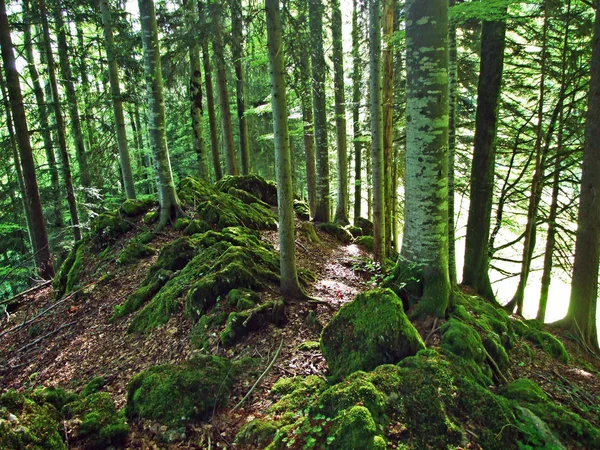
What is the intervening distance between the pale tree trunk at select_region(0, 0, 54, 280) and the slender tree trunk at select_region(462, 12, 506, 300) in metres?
9.34

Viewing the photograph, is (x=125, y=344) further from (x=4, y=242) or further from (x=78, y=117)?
(x=4, y=242)

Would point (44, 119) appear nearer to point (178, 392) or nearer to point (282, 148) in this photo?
point (282, 148)

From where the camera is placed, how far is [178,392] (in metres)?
3.39

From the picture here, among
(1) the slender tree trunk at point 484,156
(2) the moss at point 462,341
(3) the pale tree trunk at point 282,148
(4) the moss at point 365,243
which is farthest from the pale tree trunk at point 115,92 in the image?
(2) the moss at point 462,341

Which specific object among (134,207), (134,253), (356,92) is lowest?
(134,253)

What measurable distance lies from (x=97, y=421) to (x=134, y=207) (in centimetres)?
705

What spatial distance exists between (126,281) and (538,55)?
10.5m

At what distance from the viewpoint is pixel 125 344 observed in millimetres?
5465

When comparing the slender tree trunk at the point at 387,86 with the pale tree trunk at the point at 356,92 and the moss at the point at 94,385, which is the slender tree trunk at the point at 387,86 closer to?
the pale tree trunk at the point at 356,92

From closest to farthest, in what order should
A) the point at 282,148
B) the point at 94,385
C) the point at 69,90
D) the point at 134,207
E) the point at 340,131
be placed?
1. the point at 94,385
2. the point at 282,148
3. the point at 134,207
4. the point at 340,131
5. the point at 69,90

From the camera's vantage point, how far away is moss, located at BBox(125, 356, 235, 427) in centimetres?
327

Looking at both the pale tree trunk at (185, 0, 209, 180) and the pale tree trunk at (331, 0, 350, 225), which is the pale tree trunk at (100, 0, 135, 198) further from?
the pale tree trunk at (331, 0, 350, 225)

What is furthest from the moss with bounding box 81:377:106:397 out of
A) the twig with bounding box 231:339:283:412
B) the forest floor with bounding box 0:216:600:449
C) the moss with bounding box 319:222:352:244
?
the moss with bounding box 319:222:352:244

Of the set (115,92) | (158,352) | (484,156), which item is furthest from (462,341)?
(115,92)
